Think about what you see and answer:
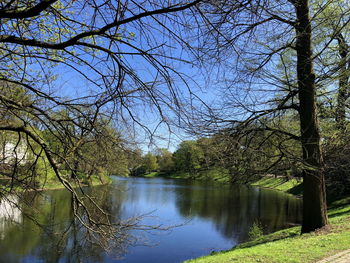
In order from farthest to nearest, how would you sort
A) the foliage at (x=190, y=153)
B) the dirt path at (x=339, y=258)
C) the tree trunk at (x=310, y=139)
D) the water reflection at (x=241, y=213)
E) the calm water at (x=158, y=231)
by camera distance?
the water reflection at (x=241, y=213)
the tree trunk at (x=310, y=139)
the calm water at (x=158, y=231)
the dirt path at (x=339, y=258)
the foliage at (x=190, y=153)

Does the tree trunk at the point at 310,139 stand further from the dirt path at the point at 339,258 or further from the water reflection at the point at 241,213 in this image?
the water reflection at the point at 241,213

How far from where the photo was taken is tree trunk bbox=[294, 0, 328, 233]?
825cm

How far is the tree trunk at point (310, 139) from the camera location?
8.25 meters

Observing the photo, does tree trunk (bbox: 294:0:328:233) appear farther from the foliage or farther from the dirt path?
the foliage

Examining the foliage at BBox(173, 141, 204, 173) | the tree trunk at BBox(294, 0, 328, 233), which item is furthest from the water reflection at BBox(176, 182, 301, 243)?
the foliage at BBox(173, 141, 204, 173)

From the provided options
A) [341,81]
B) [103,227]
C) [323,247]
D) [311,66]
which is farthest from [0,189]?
[341,81]

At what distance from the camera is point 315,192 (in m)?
8.97

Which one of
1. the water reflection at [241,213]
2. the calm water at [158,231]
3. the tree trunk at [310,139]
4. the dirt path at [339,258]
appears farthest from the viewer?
the water reflection at [241,213]

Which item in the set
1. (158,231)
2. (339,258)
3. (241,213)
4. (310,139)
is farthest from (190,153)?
(241,213)

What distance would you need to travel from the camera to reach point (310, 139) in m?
8.12

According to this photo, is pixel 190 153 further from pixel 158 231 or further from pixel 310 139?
pixel 158 231

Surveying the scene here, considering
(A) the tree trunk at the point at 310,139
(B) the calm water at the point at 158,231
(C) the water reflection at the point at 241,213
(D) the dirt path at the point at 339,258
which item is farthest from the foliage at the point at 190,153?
(C) the water reflection at the point at 241,213

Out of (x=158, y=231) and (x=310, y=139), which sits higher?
(x=310, y=139)

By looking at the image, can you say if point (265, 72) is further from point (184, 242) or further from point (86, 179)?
point (184, 242)
